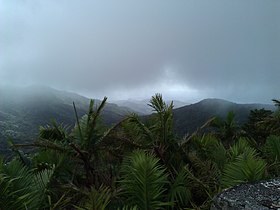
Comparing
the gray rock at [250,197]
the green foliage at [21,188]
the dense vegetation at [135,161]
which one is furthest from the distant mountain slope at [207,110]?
the gray rock at [250,197]

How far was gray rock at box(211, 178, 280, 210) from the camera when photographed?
353 centimetres

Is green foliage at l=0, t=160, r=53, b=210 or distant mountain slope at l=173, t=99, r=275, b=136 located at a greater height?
green foliage at l=0, t=160, r=53, b=210

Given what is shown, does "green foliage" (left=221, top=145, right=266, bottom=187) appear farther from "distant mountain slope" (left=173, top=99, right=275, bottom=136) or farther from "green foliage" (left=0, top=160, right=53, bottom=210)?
"distant mountain slope" (left=173, top=99, right=275, bottom=136)

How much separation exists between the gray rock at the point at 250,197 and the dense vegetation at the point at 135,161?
81 centimetres

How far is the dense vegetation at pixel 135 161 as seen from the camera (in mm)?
4965

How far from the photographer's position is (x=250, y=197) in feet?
12.1

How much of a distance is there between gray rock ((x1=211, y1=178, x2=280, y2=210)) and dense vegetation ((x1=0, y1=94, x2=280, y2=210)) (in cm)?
81

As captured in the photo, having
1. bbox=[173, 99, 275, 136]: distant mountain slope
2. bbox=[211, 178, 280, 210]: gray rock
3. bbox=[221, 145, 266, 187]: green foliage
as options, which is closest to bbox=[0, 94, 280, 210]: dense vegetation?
bbox=[221, 145, 266, 187]: green foliage

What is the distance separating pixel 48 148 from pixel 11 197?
9.46 feet

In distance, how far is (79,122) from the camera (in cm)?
738

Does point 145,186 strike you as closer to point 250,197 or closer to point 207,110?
point 250,197

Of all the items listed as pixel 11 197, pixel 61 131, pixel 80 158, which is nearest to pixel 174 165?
pixel 80 158

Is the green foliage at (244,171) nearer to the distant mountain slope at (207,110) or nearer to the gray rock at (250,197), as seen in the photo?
the gray rock at (250,197)

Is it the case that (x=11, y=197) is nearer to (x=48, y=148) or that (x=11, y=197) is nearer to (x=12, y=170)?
(x=12, y=170)
